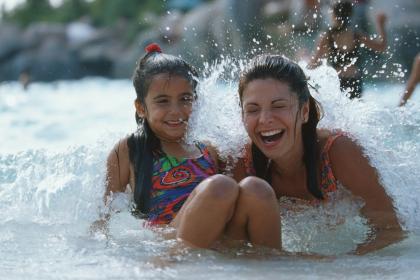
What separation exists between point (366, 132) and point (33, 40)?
3444 cm

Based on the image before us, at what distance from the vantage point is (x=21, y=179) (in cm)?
507

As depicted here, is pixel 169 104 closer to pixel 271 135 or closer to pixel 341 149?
pixel 271 135

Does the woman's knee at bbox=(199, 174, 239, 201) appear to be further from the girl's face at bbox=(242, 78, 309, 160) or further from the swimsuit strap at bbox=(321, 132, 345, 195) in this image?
the swimsuit strap at bbox=(321, 132, 345, 195)

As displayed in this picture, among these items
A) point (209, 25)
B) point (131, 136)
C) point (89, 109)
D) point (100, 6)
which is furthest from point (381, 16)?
point (100, 6)

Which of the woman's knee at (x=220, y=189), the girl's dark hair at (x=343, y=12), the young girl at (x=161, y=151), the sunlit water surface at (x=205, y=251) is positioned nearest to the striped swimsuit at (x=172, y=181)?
the young girl at (x=161, y=151)

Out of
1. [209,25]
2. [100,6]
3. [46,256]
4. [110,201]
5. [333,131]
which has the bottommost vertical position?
[46,256]

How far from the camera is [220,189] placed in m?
3.08

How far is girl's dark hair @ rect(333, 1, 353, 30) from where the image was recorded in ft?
23.6

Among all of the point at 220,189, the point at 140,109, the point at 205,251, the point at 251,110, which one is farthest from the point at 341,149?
the point at 140,109

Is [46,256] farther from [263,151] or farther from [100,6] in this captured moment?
[100,6]

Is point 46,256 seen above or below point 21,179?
below

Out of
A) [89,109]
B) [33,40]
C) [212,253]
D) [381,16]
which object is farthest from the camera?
[33,40]

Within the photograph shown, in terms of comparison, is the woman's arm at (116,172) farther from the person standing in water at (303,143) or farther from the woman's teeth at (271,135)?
the woman's teeth at (271,135)

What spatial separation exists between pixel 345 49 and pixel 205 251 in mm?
4360
